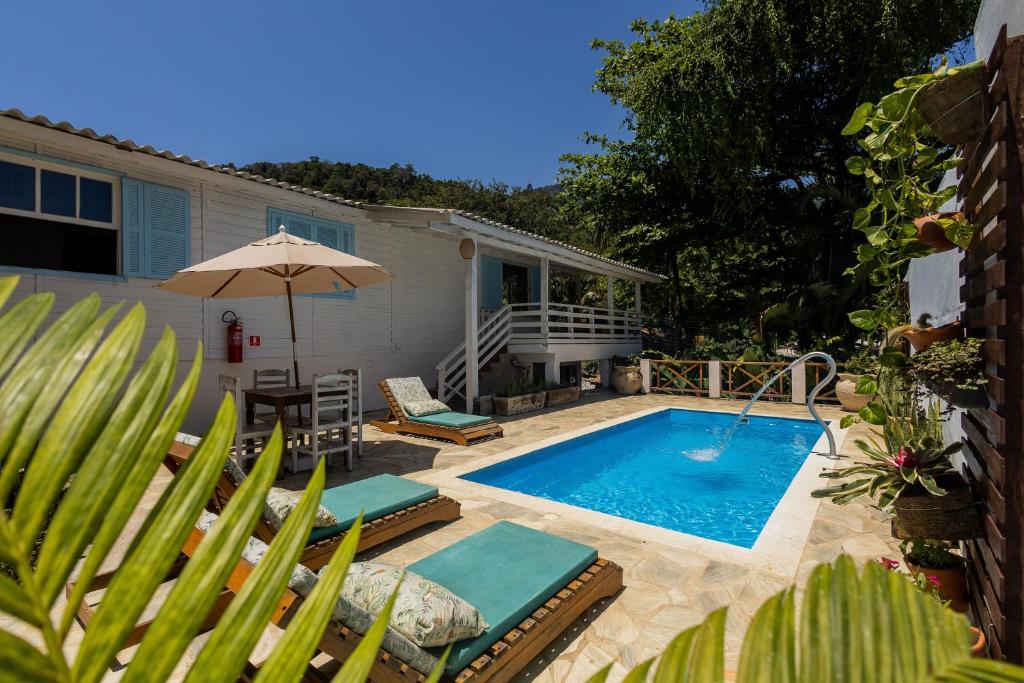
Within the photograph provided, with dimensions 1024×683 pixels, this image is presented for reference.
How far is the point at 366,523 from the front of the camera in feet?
12.8

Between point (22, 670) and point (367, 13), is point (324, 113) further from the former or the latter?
point (22, 670)

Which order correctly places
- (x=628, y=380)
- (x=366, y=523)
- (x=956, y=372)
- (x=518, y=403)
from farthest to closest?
(x=628, y=380) → (x=518, y=403) → (x=366, y=523) → (x=956, y=372)

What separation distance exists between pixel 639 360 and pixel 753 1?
33.7 feet

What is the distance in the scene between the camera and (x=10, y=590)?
376 millimetres

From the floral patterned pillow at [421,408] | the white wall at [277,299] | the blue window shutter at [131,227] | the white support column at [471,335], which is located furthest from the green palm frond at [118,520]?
the white support column at [471,335]

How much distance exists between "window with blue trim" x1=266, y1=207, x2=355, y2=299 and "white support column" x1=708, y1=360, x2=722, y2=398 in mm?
8951

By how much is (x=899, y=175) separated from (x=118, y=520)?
2.83 meters

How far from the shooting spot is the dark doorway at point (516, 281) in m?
15.3

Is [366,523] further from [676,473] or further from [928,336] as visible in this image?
[676,473]

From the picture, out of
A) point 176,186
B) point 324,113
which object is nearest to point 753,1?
point 176,186

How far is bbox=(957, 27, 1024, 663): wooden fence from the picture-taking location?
5.95 ft

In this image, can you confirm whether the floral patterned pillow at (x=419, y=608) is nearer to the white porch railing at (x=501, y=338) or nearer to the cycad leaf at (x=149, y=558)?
the cycad leaf at (x=149, y=558)

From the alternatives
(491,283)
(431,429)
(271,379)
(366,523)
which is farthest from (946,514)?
(491,283)

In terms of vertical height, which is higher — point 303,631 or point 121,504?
point 121,504
